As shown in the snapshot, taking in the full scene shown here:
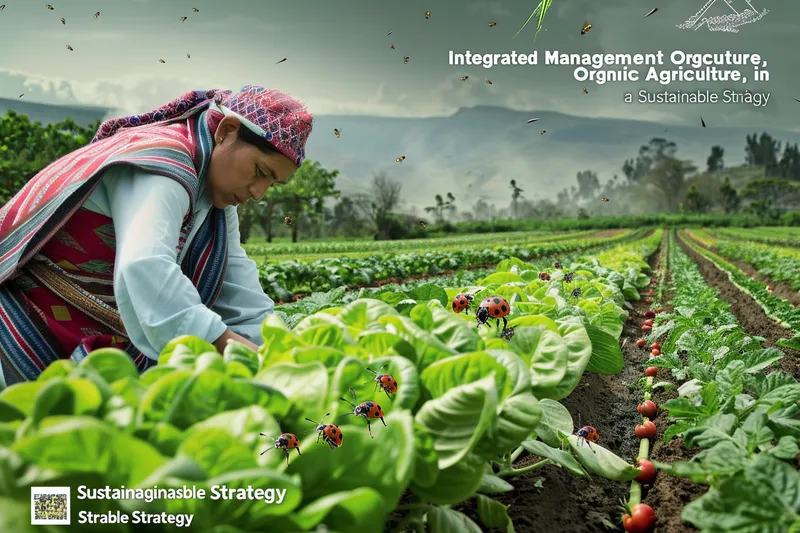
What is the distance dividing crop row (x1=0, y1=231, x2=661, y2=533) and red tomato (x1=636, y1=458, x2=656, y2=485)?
84cm

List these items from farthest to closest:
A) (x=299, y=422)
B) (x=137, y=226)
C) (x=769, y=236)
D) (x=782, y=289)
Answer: (x=769, y=236) → (x=782, y=289) → (x=137, y=226) → (x=299, y=422)

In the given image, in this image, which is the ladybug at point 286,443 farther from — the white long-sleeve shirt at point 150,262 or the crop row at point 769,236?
the crop row at point 769,236

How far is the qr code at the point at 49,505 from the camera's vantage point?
0.76 m

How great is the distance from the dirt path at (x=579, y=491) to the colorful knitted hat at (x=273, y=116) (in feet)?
4.70

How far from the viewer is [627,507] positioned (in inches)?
83.9

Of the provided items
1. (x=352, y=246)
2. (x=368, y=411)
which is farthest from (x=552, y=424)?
(x=352, y=246)

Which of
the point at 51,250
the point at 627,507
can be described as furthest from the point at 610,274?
the point at 51,250

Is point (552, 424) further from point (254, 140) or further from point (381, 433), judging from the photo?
point (254, 140)

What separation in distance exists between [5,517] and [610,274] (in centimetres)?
686

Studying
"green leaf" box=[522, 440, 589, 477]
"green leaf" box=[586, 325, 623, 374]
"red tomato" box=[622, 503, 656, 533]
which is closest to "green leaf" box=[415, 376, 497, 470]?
"green leaf" box=[522, 440, 589, 477]

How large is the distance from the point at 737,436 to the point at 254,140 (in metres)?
1.87

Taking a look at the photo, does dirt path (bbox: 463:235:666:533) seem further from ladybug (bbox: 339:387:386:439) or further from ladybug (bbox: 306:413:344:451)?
ladybug (bbox: 306:413:344:451)

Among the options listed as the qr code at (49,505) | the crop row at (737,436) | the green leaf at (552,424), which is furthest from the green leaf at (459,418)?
the green leaf at (552,424)

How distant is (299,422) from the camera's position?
115 centimetres
